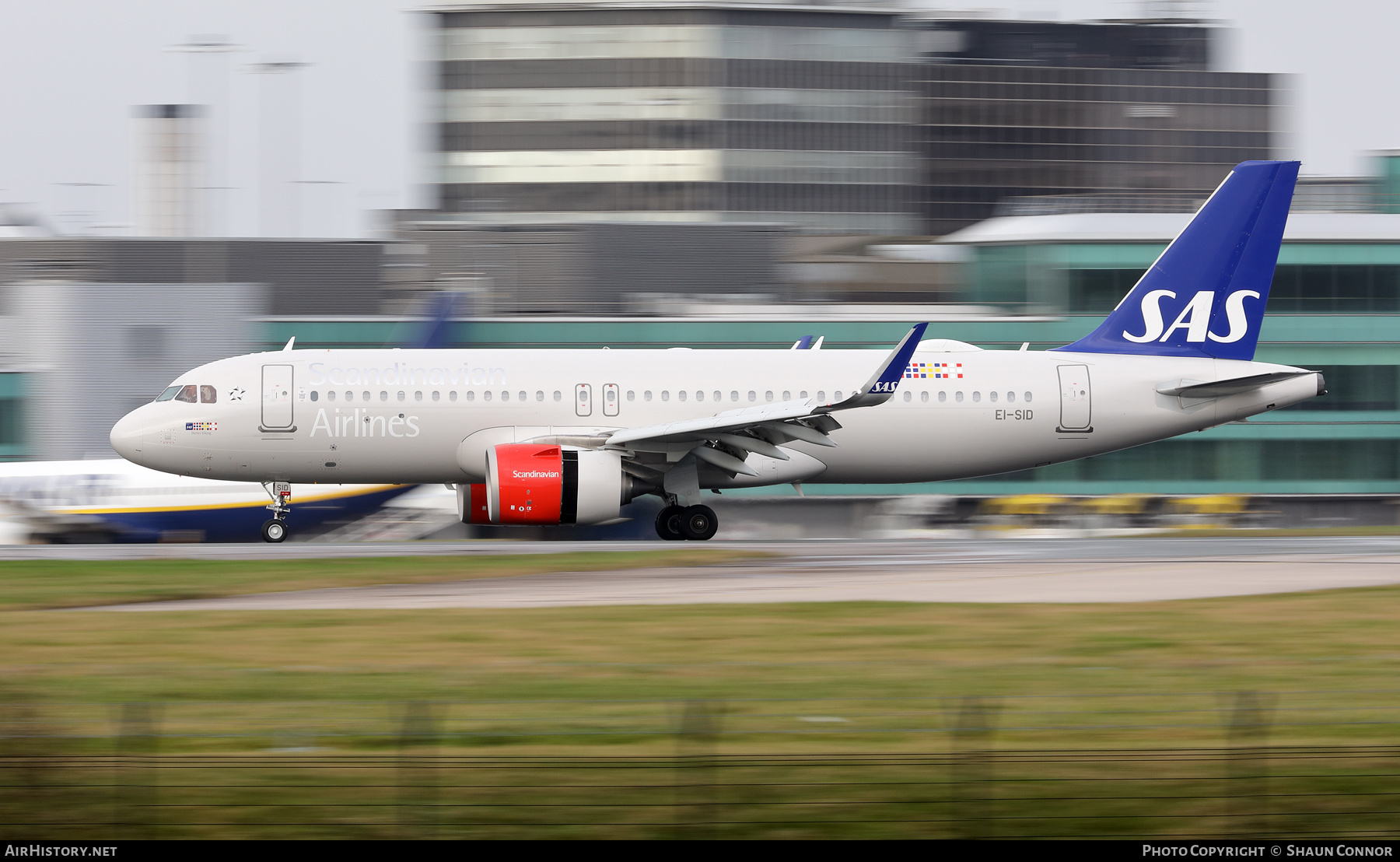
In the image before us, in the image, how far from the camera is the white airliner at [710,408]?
2862cm

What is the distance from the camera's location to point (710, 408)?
29984mm

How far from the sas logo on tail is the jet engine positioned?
37.2ft

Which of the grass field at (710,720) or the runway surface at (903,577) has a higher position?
the grass field at (710,720)

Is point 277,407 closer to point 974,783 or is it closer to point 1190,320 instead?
point 1190,320

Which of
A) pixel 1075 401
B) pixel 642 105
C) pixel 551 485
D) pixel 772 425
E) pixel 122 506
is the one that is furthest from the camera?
pixel 642 105

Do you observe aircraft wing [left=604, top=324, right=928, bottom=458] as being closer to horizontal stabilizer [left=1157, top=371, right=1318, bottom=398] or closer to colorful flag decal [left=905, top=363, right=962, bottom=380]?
colorful flag decal [left=905, top=363, right=962, bottom=380]

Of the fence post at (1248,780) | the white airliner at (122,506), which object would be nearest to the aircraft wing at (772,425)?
the white airliner at (122,506)

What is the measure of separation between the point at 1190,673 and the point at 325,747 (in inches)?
301

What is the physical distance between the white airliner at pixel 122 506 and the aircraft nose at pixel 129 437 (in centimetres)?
685

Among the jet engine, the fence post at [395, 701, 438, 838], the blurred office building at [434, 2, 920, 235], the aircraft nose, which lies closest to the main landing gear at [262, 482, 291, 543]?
the aircraft nose

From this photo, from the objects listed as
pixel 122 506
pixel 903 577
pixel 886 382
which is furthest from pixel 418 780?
pixel 122 506

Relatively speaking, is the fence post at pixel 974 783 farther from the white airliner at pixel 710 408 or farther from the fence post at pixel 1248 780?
the white airliner at pixel 710 408

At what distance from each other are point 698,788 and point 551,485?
19.2 metres

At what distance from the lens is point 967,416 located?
30.6 metres
